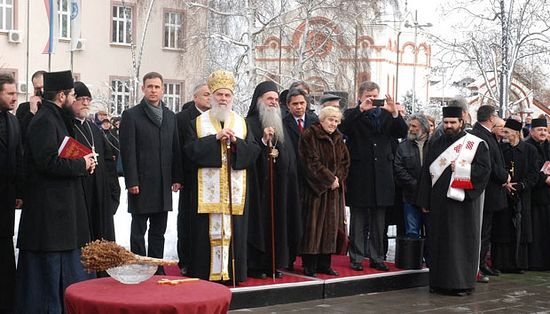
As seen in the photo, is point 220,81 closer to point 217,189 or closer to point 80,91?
point 217,189

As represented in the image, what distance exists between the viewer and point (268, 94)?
31.0 ft

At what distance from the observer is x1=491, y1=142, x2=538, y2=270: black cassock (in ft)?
38.3

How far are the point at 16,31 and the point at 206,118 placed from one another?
32.6 metres

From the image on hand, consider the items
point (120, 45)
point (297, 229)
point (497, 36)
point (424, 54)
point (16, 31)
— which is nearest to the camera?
point (297, 229)

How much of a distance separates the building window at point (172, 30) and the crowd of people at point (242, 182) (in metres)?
33.0

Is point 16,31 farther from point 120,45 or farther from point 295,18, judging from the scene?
point 295,18

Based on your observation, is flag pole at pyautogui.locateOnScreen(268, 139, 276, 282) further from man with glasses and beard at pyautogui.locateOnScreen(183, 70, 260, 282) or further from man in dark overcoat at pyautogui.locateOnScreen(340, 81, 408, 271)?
man in dark overcoat at pyautogui.locateOnScreen(340, 81, 408, 271)

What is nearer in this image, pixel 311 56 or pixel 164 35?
pixel 311 56

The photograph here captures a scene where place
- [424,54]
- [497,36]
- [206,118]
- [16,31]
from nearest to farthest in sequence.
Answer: [206,118] < [497,36] < [16,31] < [424,54]

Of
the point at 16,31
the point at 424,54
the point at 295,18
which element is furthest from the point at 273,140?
the point at 424,54

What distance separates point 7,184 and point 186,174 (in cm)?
223

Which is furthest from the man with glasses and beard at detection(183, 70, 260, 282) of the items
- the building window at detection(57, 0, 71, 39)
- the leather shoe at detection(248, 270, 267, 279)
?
the building window at detection(57, 0, 71, 39)

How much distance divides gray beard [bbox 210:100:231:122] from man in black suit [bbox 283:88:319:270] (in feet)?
3.60

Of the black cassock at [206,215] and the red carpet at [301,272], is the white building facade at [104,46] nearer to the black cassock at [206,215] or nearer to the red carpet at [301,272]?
the red carpet at [301,272]
